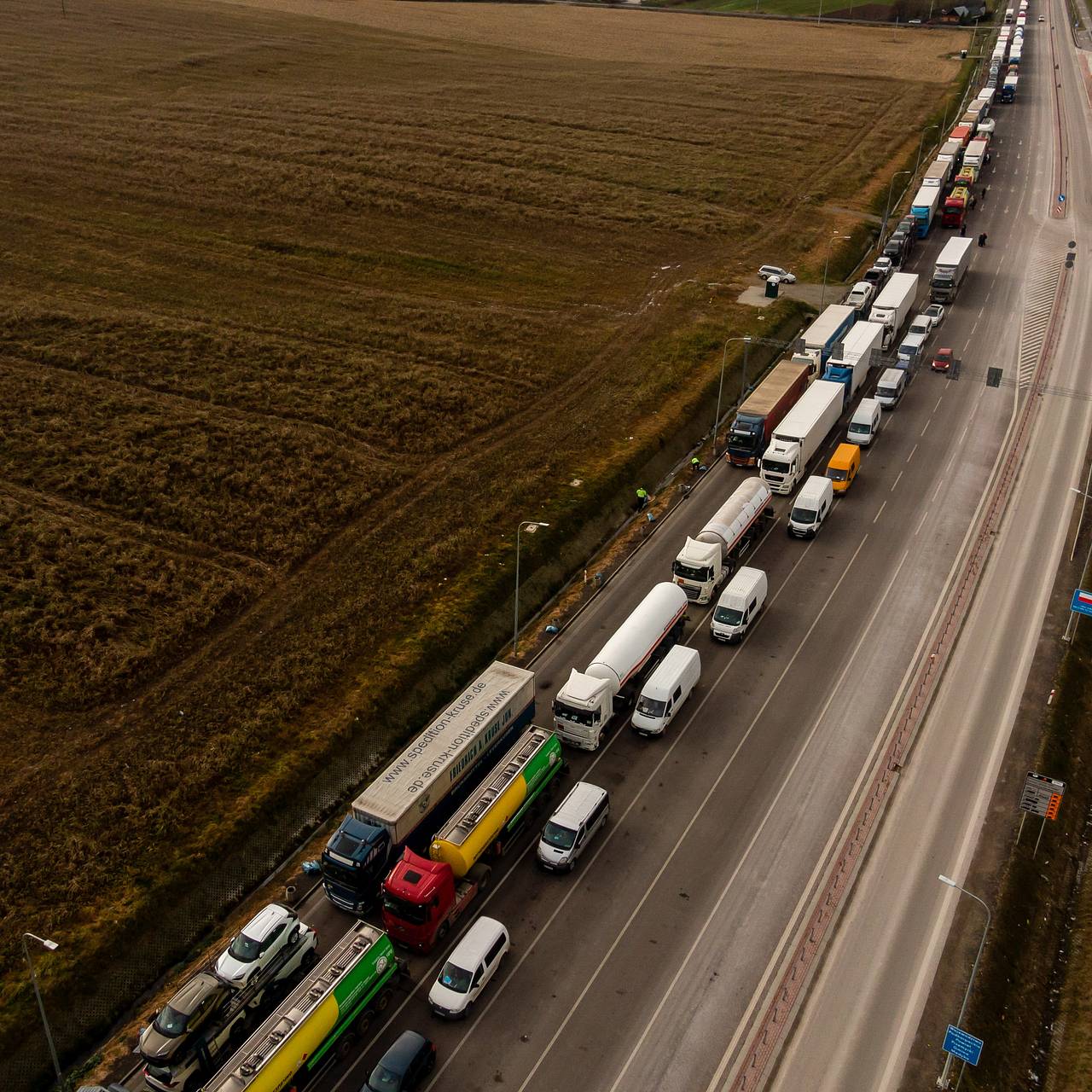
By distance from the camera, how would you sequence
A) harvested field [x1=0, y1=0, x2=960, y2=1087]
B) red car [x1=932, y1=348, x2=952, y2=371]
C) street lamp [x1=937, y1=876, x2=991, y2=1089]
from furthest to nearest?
red car [x1=932, y1=348, x2=952, y2=371] → harvested field [x1=0, y1=0, x2=960, y2=1087] → street lamp [x1=937, y1=876, x2=991, y2=1089]

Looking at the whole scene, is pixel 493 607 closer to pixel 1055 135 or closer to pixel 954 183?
pixel 954 183

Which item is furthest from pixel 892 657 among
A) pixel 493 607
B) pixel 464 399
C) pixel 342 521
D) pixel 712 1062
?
pixel 464 399

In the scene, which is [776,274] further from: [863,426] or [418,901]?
[418,901]

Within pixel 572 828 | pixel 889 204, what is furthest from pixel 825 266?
pixel 572 828

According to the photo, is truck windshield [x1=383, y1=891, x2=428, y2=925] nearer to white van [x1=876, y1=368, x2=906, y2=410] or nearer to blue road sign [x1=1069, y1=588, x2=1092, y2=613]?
blue road sign [x1=1069, y1=588, x2=1092, y2=613]

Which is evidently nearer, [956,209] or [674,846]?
[674,846]

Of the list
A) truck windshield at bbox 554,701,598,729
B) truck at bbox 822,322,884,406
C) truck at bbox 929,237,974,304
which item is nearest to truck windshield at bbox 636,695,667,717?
truck windshield at bbox 554,701,598,729
